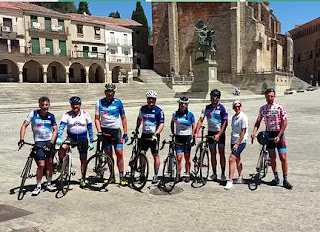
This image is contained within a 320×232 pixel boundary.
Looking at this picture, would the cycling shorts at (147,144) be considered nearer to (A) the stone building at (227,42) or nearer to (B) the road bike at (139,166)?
(B) the road bike at (139,166)

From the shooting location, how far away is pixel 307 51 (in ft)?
244

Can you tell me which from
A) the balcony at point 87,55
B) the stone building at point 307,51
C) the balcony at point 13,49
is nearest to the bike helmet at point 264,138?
the balcony at point 13,49

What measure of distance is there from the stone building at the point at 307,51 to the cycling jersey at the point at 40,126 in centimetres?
6839

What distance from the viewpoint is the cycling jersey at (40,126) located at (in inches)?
204

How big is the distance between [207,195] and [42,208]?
8.00 feet

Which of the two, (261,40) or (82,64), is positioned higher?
(261,40)

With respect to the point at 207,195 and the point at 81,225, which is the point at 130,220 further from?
the point at 207,195

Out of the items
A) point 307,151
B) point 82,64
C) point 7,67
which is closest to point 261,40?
point 82,64

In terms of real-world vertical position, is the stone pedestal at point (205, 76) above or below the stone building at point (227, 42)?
below

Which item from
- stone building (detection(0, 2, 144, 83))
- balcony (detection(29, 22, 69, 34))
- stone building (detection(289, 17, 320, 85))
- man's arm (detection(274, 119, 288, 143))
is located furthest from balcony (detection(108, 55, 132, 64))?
stone building (detection(289, 17, 320, 85))

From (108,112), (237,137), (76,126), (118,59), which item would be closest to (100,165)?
(76,126)

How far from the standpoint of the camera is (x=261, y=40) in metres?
44.8

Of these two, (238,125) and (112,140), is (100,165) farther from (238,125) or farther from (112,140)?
(238,125)

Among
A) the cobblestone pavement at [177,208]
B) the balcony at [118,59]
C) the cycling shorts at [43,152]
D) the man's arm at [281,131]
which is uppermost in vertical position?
the balcony at [118,59]
